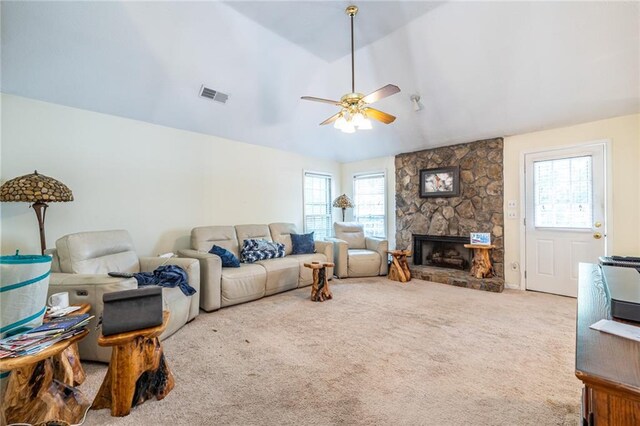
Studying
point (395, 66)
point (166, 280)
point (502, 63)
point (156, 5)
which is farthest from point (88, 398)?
point (502, 63)

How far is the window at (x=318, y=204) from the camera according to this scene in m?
5.73

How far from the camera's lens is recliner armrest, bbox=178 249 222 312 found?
10.4 feet

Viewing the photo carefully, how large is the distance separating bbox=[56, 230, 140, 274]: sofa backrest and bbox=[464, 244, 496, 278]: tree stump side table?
4.60 meters

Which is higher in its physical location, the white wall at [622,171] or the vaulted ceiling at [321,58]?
the vaulted ceiling at [321,58]

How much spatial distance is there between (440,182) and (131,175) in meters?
4.71

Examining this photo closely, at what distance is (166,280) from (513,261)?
467 centimetres

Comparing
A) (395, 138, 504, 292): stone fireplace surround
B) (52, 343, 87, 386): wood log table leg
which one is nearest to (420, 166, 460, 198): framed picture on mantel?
(395, 138, 504, 292): stone fireplace surround

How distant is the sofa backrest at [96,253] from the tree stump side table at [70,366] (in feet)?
2.55

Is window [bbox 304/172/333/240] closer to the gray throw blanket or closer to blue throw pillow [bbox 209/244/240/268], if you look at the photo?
blue throw pillow [bbox 209/244/240/268]

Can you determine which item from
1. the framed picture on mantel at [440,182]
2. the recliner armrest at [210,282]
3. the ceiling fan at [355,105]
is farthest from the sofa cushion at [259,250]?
the framed picture on mantel at [440,182]

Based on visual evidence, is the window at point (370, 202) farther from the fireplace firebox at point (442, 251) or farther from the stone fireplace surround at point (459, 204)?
the fireplace firebox at point (442, 251)

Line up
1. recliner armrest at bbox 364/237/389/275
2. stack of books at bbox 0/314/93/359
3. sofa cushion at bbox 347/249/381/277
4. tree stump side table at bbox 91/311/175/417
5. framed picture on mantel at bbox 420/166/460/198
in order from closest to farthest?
1. stack of books at bbox 0/314/93/359
2. tree stump side table at bbox 91/311/175/417
3. framed picture on mantel at bbox 420/166/460/198
4. sofa cushion at bbox 347/249/381/277
5. recliner armrest at bbox 364/237/389/275

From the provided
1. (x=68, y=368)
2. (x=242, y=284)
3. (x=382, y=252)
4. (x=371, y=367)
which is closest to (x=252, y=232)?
(x=242, y=284)

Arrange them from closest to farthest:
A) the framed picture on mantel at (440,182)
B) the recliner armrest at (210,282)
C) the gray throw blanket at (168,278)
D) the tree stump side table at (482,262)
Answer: the gray throw blanket at (168,278) → the recliner armrest at (210,282) → the tree stump side table at (482,262) → the framed picture on mantel at (440,182)
